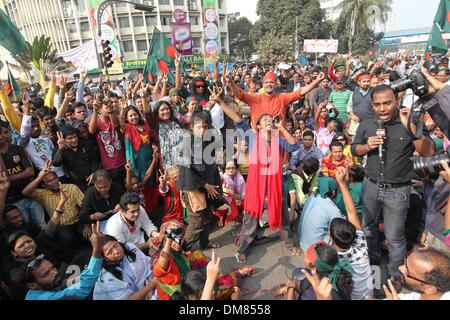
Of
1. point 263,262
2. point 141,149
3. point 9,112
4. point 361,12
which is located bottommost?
point 263,262

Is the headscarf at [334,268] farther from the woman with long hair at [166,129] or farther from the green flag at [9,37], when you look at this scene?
the green flag at [9,37]

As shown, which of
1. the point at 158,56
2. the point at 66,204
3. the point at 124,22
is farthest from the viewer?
the point at 124,22

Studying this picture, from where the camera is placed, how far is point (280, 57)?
30641mm

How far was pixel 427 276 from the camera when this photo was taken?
1714 mm

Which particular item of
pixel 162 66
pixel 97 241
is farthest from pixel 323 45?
pixel 97 241

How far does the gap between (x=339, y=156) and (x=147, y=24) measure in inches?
1621

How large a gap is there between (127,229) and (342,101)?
501cm

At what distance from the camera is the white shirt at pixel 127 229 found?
10.00 ft

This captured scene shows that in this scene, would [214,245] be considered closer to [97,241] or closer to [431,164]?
[97,241]

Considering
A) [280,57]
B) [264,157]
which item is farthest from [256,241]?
[280,57]

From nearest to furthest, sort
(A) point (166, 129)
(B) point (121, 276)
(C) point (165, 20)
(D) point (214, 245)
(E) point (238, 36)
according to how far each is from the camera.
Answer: (B) point (121, 276) < (D) point (214, 245) < (A) point (166, 129) < (C) point (165, 20) < (E) point (238, 36)

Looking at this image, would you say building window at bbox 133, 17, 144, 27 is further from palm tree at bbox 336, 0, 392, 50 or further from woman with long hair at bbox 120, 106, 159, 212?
woman with long hair at bbox 120, 106, 159, 212

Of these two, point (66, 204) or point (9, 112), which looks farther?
point (9, 112)

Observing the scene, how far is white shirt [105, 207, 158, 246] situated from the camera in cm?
305
